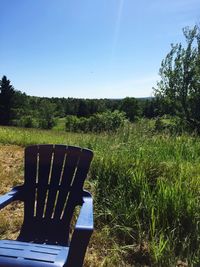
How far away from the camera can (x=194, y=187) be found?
322 cm

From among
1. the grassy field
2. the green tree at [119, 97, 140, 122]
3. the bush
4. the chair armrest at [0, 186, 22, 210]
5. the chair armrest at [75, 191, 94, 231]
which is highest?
the green tree at [119, 97, 140, 122]

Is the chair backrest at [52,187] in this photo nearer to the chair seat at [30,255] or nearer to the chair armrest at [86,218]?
the chair armrest at [86,218]

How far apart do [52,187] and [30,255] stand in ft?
3.14

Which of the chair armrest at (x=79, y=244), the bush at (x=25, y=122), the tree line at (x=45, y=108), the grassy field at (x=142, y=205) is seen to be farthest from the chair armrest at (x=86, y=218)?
the bush at (x=25, y=122)

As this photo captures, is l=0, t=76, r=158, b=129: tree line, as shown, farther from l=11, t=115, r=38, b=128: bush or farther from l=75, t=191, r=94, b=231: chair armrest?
l=75, t=191, r=94, b=231: chair armrest

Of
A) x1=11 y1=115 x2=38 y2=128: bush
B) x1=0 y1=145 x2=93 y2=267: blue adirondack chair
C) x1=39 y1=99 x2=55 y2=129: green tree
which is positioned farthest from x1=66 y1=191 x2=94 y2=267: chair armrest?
x1=39 y1=99 x2=55 y2=129: green tree

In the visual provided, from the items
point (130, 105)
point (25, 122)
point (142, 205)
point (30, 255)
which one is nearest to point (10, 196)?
point (30, 255)

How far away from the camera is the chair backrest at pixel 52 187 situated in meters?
2.53

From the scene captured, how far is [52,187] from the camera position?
8.70 ft

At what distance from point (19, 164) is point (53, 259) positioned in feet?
12.8

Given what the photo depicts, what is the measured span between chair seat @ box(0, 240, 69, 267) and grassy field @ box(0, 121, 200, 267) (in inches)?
32.9

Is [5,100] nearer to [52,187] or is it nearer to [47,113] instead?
[47,113]

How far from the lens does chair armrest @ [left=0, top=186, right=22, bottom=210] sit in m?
2.20

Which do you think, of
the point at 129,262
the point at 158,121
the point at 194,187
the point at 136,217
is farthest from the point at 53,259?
the point at 158,121
